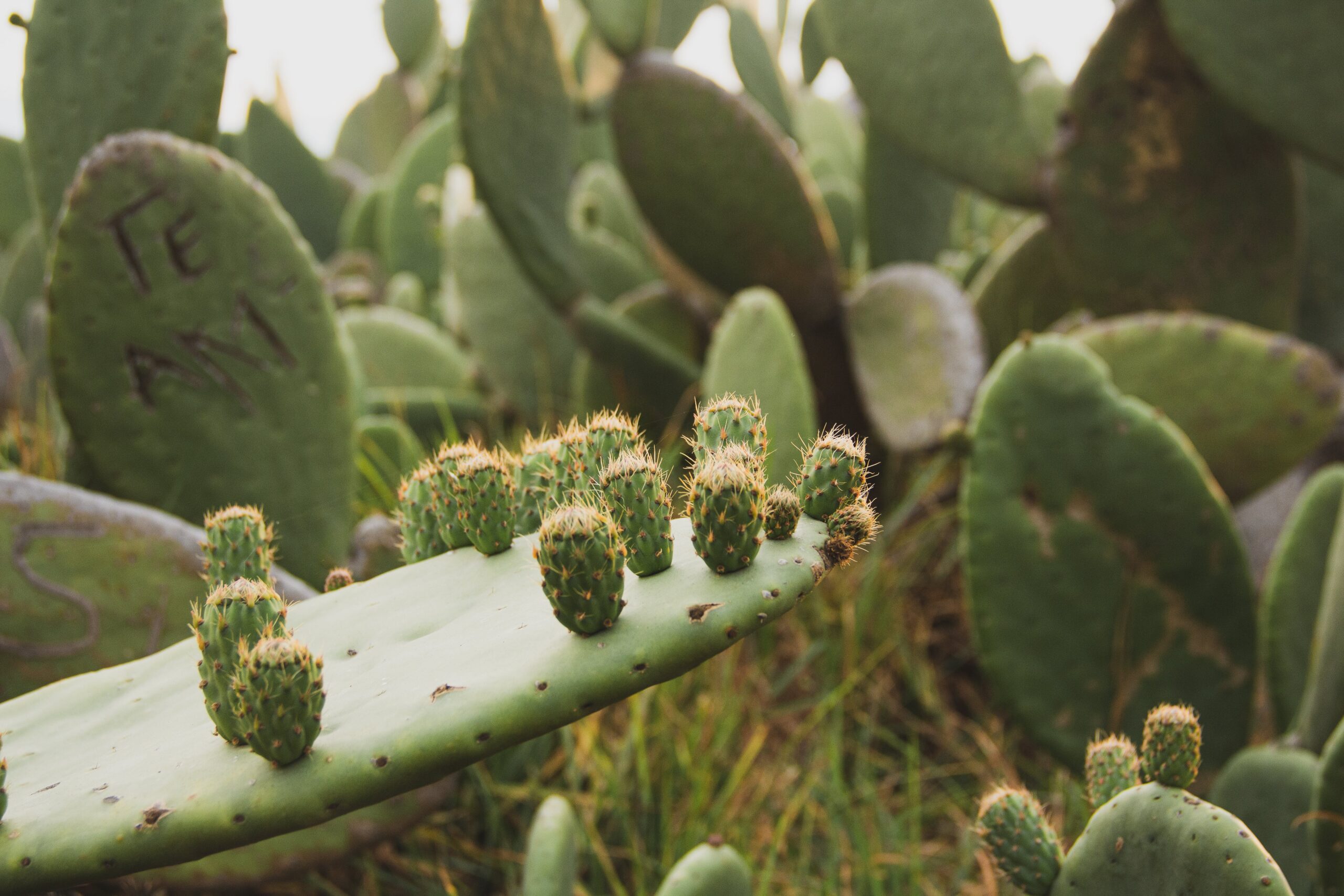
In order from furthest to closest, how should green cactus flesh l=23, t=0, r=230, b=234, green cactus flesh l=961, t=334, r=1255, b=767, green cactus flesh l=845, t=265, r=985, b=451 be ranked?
green cactus flesh l=845, t=265, r=985, b=451, green cactus flesh l=23, t=0, r=230, b=234, green cactus flesh l=961, t=334, r=1255, b=767

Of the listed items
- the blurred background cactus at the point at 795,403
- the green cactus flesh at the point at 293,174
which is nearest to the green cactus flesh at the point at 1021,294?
the blurred background cactus at the point at 795,403

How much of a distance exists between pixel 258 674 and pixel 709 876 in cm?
55

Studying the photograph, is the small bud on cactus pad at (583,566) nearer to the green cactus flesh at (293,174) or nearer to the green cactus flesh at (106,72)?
the green cactus flesh at (106,72)

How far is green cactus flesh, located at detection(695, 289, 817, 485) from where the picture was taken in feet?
6.06

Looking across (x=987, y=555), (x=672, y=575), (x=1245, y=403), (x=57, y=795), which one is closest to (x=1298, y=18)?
(x=1245, y=403)

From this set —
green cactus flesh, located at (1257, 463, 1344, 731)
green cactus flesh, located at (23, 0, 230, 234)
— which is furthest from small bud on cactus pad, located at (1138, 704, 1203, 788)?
green cactus flesh, located at (23, 0, 230, 234)

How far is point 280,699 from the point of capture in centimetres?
60

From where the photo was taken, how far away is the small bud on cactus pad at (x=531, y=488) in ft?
2.83

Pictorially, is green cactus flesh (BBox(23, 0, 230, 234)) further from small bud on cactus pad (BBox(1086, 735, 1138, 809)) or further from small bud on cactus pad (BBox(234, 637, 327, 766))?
small bud on cactus pad (BBox(1086, 735, 1138, 809))

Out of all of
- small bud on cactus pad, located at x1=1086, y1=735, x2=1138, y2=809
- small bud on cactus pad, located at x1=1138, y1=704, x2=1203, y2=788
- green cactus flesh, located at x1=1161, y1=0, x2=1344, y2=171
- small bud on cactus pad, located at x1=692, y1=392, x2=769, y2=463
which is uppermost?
green cactus flesh, located at x1=1161, y1=0, x2=1344, y2=171

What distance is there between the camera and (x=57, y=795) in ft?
2.35

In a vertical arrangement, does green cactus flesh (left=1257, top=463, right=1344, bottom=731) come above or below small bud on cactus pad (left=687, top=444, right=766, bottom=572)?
below

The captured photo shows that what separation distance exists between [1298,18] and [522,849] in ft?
6.19

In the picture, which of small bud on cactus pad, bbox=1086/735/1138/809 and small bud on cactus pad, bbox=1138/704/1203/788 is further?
small bud on cactus pad, bbox=1086/735/1138/809
